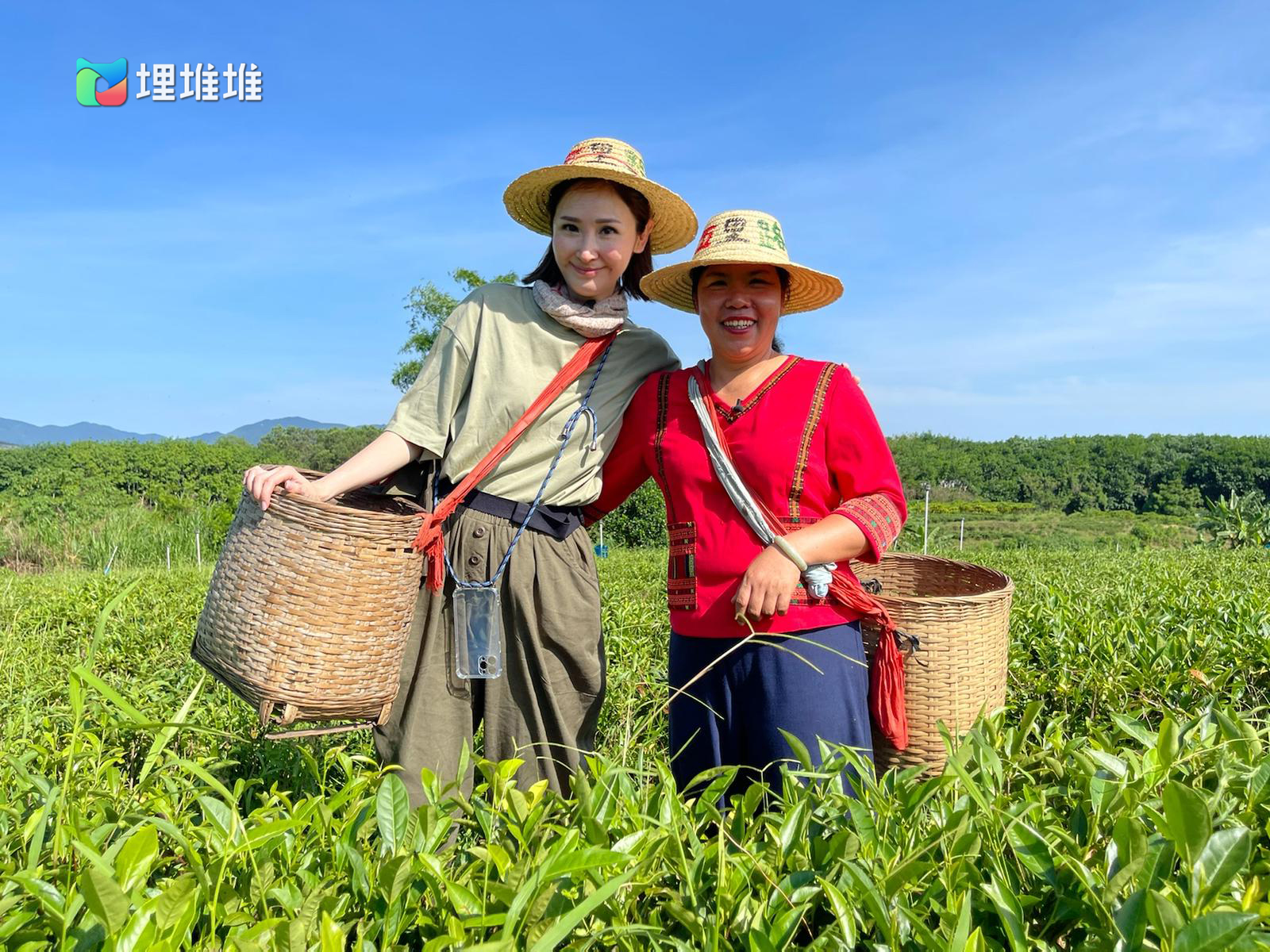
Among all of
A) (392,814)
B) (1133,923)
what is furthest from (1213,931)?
(392,814)

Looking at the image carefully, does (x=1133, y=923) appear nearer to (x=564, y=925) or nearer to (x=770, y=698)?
(x=564, y=925)

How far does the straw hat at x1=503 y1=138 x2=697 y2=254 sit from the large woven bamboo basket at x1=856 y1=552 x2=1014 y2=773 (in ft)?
3.52

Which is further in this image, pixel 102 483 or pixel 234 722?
pixel 102 483

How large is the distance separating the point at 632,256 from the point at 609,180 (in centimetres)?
22

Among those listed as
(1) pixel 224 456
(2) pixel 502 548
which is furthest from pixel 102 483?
(2) pixel 502 548

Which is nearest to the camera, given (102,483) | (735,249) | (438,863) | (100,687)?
(438,863)

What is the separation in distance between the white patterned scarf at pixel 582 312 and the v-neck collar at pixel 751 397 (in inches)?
11.8

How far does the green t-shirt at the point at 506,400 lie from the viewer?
7.10 ft

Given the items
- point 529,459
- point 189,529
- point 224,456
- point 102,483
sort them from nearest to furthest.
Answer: point 529,459 → point 189,529 → point 102,483 → point 224,456

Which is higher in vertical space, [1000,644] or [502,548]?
[502,548]

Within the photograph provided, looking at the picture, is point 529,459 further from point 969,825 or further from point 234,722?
point 234,722

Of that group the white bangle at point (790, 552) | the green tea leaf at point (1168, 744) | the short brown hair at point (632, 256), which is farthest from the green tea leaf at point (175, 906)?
the short brown hair at point (632, 256)

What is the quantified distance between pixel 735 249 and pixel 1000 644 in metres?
1.17

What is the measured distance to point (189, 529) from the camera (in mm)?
14961
